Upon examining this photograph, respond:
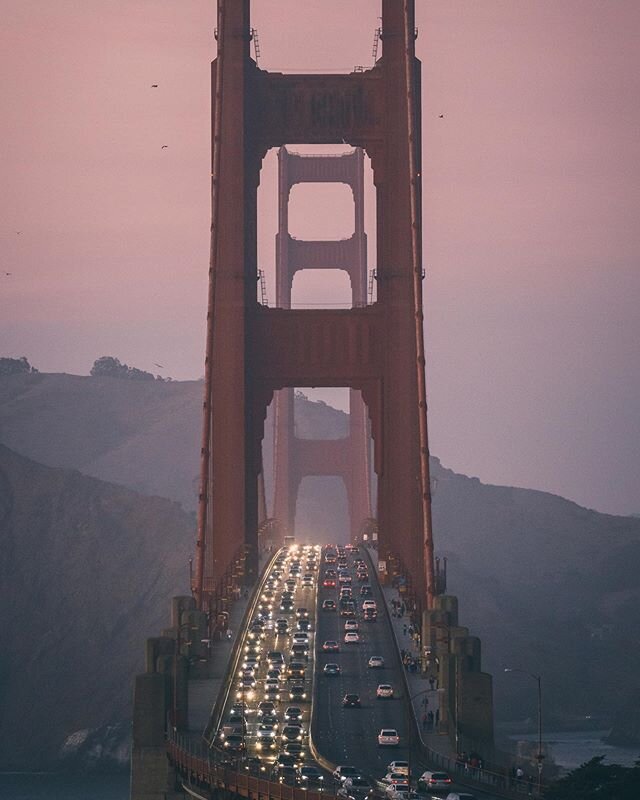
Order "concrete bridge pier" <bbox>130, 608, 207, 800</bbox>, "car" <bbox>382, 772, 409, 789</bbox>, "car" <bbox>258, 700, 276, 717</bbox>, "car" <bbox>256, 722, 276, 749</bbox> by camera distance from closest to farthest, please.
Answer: "car" <bbox>382, 772, 409, 789</bbox>, "concrete bridge pier" <bbox>130, 608, 207, 800</bbox>, "car" <bbox>256, 722, 276, 749</bbox>, "car" <bbox>258, 700, 276, 717</bbox>

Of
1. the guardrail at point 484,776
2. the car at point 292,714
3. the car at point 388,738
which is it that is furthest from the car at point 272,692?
the guardrail at point 484,776

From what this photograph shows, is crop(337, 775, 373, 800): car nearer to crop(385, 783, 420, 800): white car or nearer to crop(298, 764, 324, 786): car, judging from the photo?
crop(385, 783, 420, 800): white car

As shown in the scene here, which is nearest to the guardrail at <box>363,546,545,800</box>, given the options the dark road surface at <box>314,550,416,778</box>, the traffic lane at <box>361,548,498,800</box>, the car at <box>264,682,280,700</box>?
the traffic lane at <box>361,548,498,800</box>

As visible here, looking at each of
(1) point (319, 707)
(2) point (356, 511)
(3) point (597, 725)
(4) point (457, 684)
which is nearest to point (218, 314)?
(1) point (319, 707)

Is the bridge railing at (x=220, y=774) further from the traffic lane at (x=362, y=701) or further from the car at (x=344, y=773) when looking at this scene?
the traffic lane at (x=362, y=701)

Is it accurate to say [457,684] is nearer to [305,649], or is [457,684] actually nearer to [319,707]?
[319,707]
